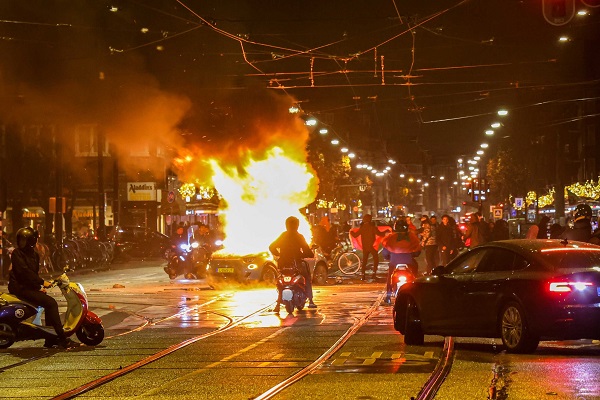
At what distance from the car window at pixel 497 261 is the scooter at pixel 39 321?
526 cm

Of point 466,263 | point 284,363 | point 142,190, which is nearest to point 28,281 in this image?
point 284,363

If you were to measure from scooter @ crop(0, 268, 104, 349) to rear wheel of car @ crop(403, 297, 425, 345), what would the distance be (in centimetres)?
414

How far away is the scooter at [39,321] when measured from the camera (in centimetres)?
1397

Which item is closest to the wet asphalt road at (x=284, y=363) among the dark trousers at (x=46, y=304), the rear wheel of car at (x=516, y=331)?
the rear wheel of car at (x=516, y=331)

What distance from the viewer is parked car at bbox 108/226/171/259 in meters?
52.2

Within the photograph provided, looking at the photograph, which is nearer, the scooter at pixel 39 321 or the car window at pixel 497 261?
the car window at pixel 497 261

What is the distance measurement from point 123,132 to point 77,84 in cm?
314

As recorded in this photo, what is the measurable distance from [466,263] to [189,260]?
20820 millimetres

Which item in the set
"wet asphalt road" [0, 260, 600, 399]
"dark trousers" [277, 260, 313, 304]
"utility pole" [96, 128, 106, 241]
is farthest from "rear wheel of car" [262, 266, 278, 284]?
"utility pole" [96, 128, 106, 241]

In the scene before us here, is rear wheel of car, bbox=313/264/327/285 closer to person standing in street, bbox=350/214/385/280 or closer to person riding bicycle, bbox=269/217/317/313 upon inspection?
person standing in street, bbox=350/214/385/280

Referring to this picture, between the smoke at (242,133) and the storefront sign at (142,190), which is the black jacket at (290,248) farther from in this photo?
the storefront sign at (142,190)

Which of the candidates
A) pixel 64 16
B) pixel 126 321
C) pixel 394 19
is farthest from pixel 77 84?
pixel 126 321

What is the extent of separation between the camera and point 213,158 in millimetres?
31969

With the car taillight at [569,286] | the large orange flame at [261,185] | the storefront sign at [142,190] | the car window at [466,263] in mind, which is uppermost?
the storefront sign at [142,190]
